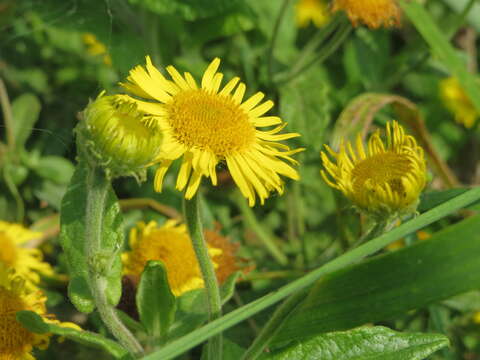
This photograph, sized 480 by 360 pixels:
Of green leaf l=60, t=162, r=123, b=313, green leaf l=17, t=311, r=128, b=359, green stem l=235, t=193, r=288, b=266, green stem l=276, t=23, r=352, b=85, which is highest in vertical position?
green stem l=276, t=23, r=352, b=85

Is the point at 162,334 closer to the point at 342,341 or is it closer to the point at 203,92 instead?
the point at 342,341

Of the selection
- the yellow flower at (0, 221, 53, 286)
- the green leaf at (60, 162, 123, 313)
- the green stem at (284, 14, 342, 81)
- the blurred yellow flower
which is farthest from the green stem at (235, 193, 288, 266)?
the green leaf at (60, 162, 123, 313)

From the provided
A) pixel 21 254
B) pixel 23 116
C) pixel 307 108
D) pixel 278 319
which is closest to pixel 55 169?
pixel 23 116

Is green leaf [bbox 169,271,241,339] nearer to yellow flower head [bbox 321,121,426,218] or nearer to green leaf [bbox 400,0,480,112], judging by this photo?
yellow flower head [bbox 321,121,426,218]

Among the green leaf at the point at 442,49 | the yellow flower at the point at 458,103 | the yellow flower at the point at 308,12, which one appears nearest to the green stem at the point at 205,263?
the green leaf at the point at 442,49

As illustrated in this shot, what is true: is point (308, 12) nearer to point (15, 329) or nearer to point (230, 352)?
point (230, 352)

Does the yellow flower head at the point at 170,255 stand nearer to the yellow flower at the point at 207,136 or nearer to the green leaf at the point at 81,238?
the green leaf at the point at 81,238
